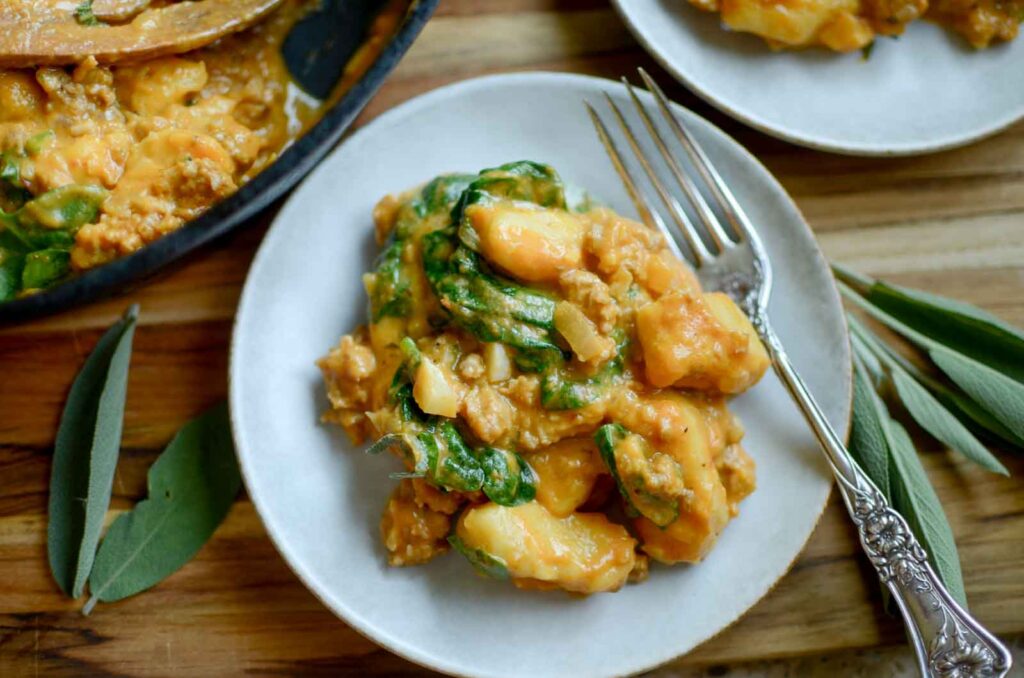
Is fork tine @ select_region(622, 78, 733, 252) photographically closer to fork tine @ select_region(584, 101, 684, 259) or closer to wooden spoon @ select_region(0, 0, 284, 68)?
fork tine @ select_region(584, 101, 684, 259)

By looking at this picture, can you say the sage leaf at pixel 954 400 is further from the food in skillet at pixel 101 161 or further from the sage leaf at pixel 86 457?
the sage leaf at pixel 86 457

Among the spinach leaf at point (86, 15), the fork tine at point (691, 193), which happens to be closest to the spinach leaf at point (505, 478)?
the fork tine at point (691, 193)

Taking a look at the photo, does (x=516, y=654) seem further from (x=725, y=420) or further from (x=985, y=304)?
(x=985, y=304)

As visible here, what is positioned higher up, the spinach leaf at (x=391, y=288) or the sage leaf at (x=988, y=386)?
the spinach leaf at (x=391, y=288)

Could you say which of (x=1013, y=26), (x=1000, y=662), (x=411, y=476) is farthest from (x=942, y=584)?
(x=1013, y=26)

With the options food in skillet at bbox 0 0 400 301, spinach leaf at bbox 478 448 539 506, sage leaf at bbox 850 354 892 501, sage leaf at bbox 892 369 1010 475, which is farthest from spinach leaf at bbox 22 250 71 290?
sage leaf at bbox 892 369 1010 475

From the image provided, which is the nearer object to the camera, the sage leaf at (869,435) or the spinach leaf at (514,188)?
the spinach leaf at (514,188)
